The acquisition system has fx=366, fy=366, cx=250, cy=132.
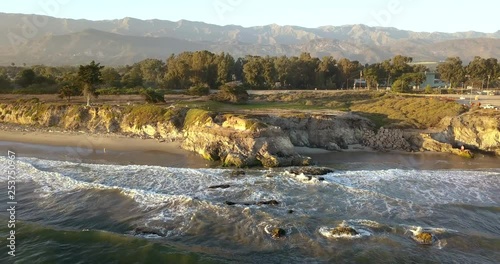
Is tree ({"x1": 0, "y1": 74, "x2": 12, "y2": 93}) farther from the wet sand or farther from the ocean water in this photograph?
the ocean water

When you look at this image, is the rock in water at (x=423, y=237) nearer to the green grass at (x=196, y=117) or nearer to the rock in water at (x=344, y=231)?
the rock in water at (x=344, y=231)

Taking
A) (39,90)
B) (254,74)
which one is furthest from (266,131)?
(39,90)

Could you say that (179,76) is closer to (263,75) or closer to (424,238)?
(263,75)

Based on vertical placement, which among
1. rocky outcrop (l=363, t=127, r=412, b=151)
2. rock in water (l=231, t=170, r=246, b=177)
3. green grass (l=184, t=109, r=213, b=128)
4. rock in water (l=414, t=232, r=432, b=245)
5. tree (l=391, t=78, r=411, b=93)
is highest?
tree (l=391, t=78, r=411, b=93)

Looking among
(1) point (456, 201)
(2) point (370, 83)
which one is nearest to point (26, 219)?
(1) point (456, 201)

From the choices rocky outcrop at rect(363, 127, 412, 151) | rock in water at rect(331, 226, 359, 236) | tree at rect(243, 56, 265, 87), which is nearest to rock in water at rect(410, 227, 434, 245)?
rock in water at rect(331, 226, 359, 236)

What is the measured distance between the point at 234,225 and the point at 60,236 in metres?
8.75

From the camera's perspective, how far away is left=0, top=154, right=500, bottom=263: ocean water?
1686cm

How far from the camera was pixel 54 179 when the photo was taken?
27547 millimetres

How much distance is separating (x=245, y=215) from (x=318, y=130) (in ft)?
68.7

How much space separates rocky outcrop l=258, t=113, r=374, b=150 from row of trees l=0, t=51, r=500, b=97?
108ft

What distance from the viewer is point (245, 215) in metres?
20.9

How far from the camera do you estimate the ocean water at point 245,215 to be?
664 inches

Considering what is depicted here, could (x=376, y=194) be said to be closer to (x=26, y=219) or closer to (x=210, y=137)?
(x=210, y=137)
